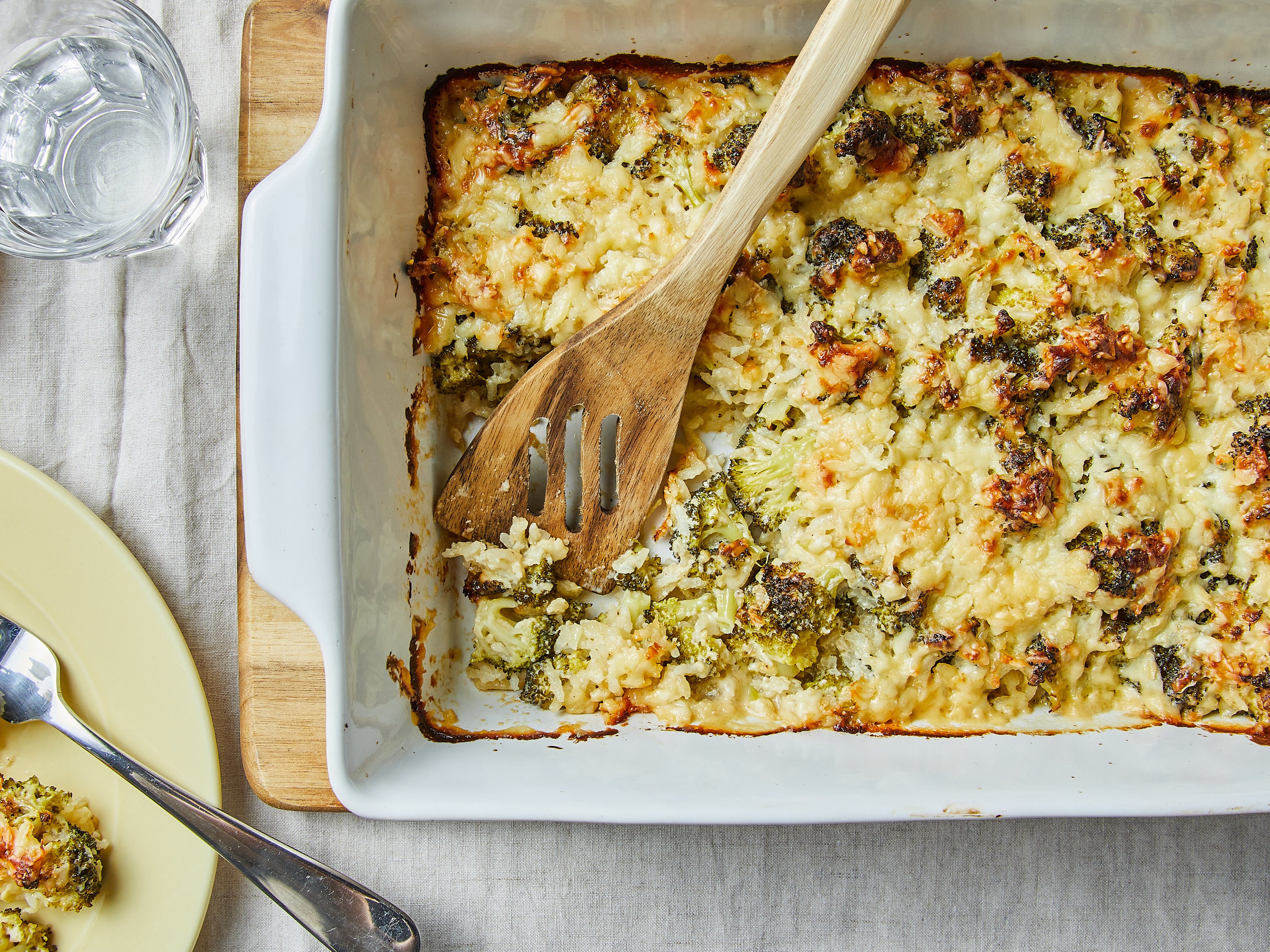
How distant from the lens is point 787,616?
227 cm

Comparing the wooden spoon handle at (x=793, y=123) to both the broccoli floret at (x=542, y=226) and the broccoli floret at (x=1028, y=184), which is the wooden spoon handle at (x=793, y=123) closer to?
the broccoli floret at (x=542, y=226)

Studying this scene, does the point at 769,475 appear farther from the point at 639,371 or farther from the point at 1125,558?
the point at 1125,558

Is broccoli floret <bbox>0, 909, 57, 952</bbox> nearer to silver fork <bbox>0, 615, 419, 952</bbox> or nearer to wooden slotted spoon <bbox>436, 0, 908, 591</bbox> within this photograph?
silver fork <bbox>0, 615, 419, 952</bbox>

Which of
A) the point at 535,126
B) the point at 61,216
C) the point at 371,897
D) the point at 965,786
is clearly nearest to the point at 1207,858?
the point at 965,786

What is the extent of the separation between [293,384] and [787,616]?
133 centimetres

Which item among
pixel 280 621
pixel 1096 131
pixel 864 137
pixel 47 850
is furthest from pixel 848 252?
pixel 47 850

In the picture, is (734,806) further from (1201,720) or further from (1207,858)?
(1207,858)

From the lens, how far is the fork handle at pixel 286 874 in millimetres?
2406

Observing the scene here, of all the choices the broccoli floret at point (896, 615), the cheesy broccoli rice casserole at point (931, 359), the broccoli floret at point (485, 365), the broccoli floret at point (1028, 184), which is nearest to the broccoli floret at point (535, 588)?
the cheesy broccoli rice casserole at point (931, 359)

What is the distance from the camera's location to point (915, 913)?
264 cm

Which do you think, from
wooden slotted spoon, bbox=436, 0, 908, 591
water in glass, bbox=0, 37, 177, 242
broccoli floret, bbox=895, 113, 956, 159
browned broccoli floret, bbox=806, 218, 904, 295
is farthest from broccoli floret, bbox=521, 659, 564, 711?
water in glass, bbox=0, 37, 177, 242

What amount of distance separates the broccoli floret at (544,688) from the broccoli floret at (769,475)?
0.69 metres

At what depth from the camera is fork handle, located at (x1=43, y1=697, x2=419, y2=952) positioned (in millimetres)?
2406

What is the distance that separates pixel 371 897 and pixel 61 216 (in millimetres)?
2258
